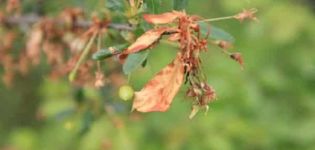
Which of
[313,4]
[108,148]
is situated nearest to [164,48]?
[108,148]

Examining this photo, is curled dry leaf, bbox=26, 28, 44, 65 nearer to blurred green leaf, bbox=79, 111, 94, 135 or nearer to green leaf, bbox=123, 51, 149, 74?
blurred green leaf, bbox=79, 111, 94, 135

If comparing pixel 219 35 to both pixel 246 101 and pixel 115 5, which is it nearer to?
pixel 115 5

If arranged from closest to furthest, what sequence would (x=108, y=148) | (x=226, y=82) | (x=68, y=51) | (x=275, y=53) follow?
(x=68, y=51)
(x=108, y=148)
(x=226, y=82)
(x=275, y=53)

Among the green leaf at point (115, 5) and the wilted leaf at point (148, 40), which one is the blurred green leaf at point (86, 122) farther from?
the wilted leaf at point (148, 40)

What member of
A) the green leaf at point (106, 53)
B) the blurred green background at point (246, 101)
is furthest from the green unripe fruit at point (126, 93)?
the blurred green background at point (246, 101)

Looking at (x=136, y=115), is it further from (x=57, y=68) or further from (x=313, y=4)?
(x=313, y=4)

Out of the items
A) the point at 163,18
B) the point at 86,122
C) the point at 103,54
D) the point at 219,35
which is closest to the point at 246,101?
the point at 86,122

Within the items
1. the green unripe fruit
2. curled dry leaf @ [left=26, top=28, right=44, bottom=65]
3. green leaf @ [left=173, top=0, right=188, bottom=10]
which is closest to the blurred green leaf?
curled dry leaf @ [left=26, top=28, right=44, bottom=65]
